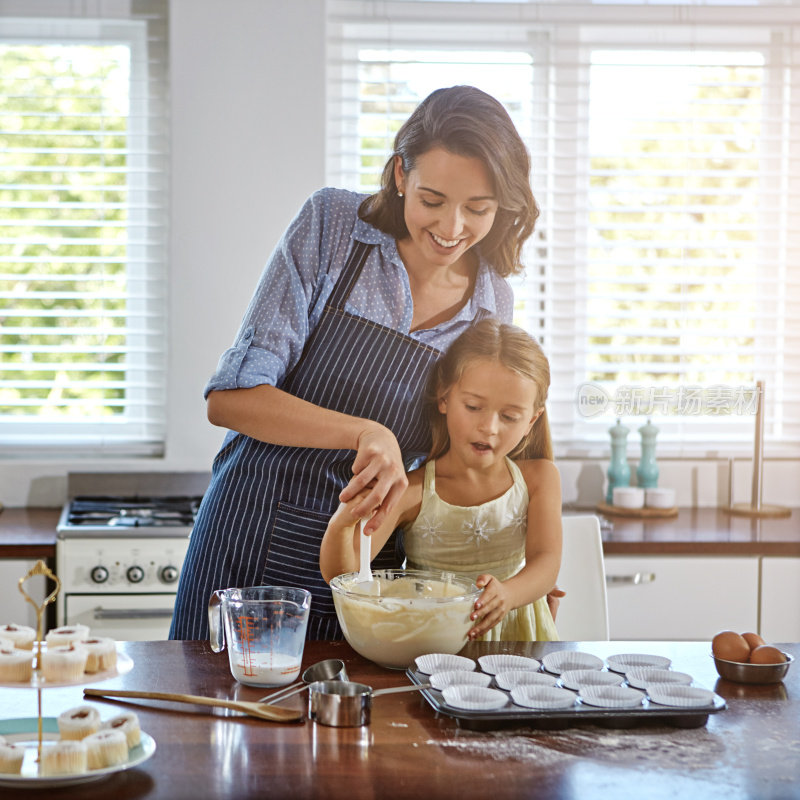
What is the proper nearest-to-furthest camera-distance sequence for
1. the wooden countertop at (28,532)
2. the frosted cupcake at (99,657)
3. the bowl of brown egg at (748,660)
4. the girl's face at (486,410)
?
the frosted cupcake at (99,657) < the bowl of brown egg at (748,660) < the girl's face at (486,410) < the wooden countertop at (28,532)

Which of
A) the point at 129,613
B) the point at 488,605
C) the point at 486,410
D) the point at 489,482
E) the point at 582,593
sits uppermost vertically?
the point at 486,410

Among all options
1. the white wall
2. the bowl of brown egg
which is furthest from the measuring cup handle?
the white wall

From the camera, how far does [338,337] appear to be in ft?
5.52

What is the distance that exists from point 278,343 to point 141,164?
161 centimetres

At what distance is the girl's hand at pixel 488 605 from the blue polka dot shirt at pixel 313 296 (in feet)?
1.49

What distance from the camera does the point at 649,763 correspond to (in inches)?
40.6

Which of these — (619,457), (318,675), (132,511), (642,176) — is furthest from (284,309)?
(642,176)

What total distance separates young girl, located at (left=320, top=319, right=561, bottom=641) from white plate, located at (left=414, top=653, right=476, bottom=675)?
1.13 feet

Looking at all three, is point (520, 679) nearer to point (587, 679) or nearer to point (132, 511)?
point (587, 679)

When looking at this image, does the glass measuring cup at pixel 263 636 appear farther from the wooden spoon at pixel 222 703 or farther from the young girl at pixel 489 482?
the young girl at pixel 489 482

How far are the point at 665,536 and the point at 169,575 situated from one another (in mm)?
1242

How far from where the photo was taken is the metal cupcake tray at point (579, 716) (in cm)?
111

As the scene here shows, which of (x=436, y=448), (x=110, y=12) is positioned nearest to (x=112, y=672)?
(x=436, y=448)

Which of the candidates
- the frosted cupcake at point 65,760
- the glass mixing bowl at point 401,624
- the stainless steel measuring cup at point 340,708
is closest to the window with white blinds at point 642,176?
the glass mixing bowl at point 401,624
